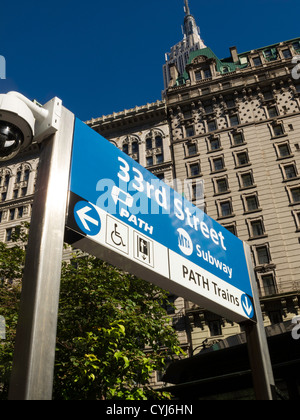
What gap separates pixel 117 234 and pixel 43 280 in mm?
951

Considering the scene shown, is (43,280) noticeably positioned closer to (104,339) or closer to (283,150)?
(104,339)

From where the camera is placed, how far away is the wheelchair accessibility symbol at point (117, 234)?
349 centimetres

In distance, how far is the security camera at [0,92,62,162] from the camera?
11.0 ft

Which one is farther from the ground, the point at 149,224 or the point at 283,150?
the point at 283,150

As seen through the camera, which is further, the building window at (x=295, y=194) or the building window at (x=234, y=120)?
the building window at (x=234, y=120)

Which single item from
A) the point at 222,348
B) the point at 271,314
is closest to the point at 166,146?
the point at 271,314

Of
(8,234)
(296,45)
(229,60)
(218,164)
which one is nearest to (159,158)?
(218,164)

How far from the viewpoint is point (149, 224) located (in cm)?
413

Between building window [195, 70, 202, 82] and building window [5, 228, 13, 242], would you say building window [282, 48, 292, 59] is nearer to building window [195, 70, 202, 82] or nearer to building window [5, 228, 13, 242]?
building window [195, 70, 202, 82]

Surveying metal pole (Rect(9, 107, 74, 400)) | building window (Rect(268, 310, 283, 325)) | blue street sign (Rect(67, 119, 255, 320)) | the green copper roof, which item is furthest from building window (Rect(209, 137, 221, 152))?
metal pole (Rect(9, 107, 74, 400))

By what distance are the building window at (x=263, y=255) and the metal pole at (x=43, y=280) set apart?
3387 cm

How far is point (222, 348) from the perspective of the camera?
11.8m

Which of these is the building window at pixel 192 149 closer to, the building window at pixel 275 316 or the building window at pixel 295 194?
the building window at pixel 295 194

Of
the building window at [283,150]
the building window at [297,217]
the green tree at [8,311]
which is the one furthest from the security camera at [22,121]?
the building window at [283,150]
